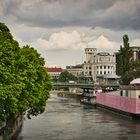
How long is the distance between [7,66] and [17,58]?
19.2ft

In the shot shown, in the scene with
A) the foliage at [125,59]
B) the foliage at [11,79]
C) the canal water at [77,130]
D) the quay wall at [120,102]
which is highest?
the foliage at [125,59]

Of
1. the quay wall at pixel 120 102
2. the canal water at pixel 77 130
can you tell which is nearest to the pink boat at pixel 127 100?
the quay wall at pixel 120 102

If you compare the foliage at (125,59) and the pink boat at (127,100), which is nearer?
the pink boat at (127,100)

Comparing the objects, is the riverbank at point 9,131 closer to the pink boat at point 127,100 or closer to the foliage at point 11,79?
the foliage at point 11,79

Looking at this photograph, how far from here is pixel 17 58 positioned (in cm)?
4412

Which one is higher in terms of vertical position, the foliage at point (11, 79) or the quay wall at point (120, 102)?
the foliage at point (11, 79)

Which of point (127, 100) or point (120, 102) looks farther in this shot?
point (120, 102)

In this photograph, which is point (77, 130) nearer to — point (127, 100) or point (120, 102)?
point (127, 100)

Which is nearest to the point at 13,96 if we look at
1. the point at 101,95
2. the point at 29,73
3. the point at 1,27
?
the point at 29,73

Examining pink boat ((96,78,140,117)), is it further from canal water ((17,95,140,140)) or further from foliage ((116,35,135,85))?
foliage ((116,35,135,85))

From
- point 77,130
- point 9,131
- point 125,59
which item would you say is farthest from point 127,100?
point 9,131

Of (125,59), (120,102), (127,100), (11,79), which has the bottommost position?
(120,102)

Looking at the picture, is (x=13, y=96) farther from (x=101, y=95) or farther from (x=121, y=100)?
(x=101, y=95)

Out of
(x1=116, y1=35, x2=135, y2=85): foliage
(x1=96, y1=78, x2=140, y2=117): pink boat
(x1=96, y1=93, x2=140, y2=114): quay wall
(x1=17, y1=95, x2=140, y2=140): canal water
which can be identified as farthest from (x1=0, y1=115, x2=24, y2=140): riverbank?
(x1=116, y1=35, x2=135, y2=85): foliage
